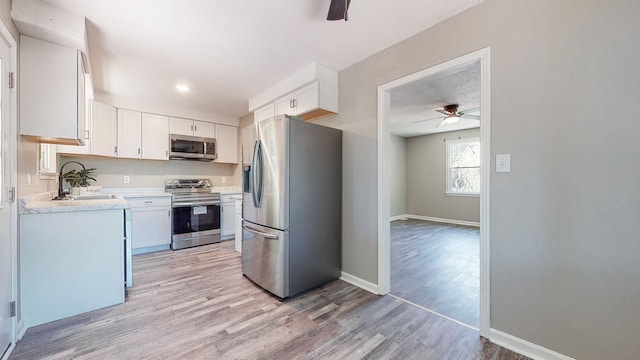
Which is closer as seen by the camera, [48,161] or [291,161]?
[291,161]

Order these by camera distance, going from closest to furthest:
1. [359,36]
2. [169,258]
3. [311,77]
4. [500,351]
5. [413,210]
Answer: [500,351], [359,36], [311,77], [169,258], [413,210]

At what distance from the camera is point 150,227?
381 cm

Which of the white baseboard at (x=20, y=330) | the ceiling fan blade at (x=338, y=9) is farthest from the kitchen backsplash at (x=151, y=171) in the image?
the ceiling fan blade at (x=338, y=9)

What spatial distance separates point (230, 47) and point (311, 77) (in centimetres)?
87

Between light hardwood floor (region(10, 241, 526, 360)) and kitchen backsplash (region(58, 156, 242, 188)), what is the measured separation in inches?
91.1

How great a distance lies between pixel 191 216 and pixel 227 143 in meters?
1.59

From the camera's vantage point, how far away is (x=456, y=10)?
1.88 m

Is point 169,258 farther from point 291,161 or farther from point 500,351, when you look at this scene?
point 500,351

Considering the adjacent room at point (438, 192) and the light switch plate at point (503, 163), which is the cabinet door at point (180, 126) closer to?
the adjacent room at point (438, 192)

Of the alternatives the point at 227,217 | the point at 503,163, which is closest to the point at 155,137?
the point at 227,217

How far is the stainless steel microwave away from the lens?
4242mm

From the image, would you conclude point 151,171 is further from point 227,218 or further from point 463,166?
point 463,166

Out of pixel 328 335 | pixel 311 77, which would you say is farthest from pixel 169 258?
pixel 311 77

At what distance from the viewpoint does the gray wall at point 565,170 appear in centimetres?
132
